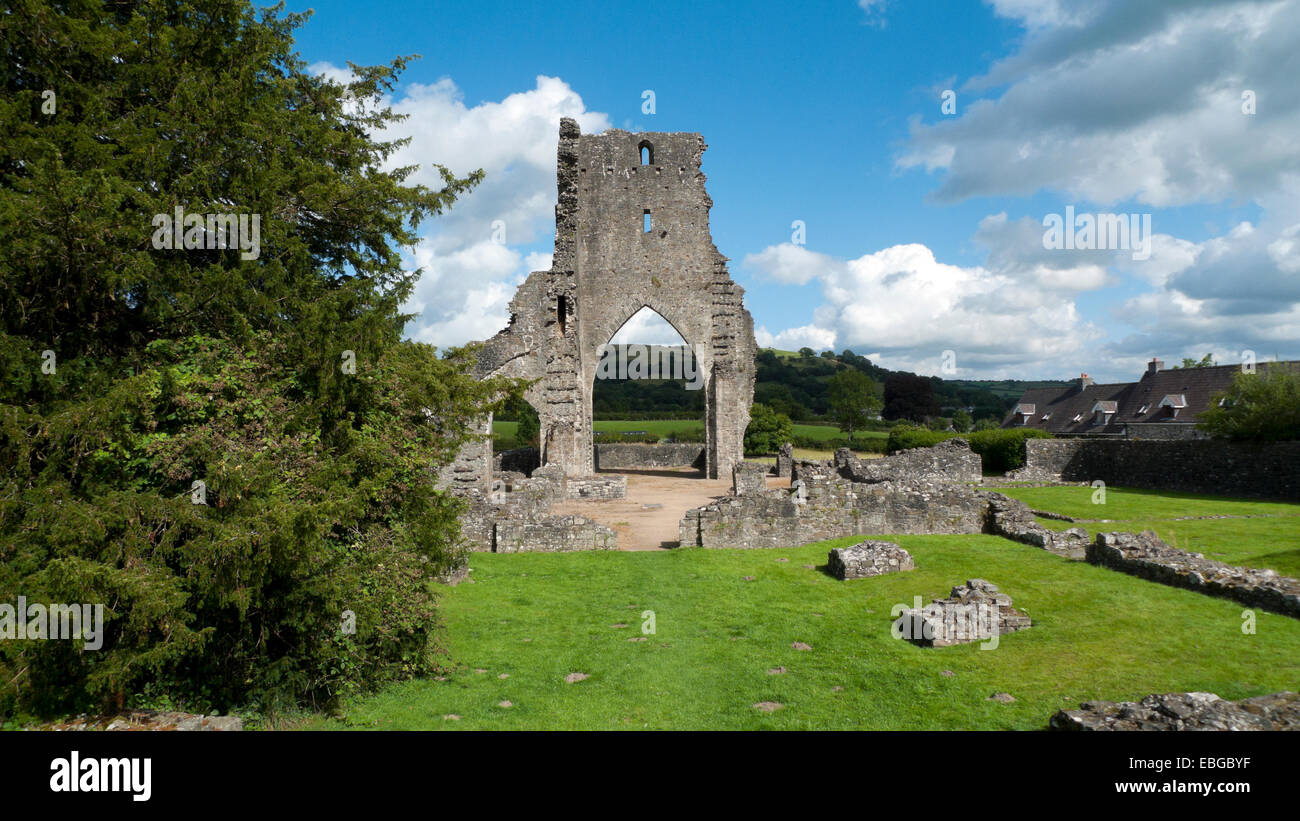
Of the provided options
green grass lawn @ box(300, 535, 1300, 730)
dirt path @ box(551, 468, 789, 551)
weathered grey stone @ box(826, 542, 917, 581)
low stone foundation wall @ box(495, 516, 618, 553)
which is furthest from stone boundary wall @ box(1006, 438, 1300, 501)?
low stone foundation wall @ box(495, 516, 618, 553)

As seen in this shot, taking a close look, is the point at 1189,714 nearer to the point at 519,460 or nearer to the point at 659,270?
the point at 659,270

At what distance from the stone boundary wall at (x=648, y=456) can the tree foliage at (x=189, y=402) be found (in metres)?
30.1

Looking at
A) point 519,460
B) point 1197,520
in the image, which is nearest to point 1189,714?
point 1197,520

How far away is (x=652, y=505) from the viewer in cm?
2223

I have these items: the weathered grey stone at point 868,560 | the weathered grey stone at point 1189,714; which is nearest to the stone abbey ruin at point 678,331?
the weathered grey stone at point 868,560

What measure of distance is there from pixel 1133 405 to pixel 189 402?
1996 inches

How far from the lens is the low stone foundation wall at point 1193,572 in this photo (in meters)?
9.16

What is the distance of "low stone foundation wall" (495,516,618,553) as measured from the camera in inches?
562

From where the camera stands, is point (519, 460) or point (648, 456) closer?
point (519, 460)

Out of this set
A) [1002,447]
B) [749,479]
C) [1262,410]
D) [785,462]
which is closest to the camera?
[749,479]

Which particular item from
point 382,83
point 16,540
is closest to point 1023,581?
point 16,540

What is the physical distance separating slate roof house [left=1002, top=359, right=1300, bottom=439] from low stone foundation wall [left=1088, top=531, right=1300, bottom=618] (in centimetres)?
2975

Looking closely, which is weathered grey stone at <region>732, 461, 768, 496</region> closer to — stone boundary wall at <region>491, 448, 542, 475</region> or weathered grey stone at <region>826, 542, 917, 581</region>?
weathered grey stone at <region>826, 542, 917, 581</region>
